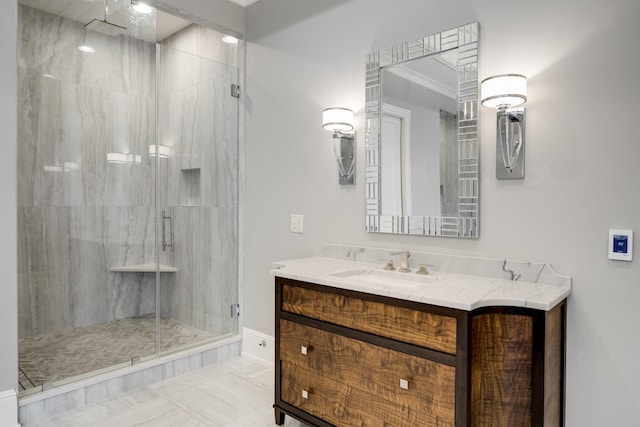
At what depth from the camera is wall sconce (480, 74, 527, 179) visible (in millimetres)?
1775

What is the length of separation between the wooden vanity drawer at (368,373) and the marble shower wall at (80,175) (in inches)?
52.5

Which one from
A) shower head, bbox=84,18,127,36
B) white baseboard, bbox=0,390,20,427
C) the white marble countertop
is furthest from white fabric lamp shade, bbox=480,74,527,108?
white baseboard, bbox=0,390,20,427

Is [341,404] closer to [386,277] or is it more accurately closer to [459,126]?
[386,277]

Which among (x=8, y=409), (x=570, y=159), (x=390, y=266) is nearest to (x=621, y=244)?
(x=570, y=159)

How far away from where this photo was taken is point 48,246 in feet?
8.10

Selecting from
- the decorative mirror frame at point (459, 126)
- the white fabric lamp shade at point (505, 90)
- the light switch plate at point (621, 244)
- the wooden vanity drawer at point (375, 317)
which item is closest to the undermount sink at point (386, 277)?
the wooden vanity drawer at point (375, 317)

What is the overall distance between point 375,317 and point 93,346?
194 centimetres

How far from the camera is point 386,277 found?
2178 mm

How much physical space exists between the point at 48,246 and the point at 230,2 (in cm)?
218

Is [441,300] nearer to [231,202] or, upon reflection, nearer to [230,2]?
[231,202]

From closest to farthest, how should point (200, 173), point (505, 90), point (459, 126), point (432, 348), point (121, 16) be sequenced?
point (432, 348) < point (505, 90) < point (459, 126) < point (121, 16) < point (200, 173)

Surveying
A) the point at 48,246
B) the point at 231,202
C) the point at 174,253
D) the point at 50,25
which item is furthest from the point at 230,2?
the point at 48,246

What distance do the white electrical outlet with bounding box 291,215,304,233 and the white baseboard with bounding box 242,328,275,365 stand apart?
0.85m

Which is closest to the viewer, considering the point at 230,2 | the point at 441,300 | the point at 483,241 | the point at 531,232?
the point at 441,300
